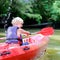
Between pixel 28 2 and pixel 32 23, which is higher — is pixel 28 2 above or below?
above

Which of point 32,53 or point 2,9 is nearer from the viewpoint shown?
point 32,53

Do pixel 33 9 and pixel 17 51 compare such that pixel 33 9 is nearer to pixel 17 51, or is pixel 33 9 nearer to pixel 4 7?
pixel 4 7

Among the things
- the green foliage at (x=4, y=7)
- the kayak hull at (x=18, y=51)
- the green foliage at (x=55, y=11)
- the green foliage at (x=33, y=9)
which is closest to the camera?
the kayak hull at (x=18, y=51)

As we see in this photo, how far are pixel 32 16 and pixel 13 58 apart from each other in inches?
879

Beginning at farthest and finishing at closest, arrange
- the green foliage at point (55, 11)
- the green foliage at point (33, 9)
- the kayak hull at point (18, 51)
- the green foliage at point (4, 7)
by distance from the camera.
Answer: the green foliage at point (55, 11) < the green foliage at point (33, 9) < the green foliage at point (4, 7) < the kayak hull at point (18, 51)

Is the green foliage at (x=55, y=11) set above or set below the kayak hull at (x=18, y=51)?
below

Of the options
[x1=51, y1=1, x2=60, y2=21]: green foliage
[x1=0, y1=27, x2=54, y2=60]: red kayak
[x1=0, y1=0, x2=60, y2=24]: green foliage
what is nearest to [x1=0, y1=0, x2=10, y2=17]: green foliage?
[x1=0, y1=0, x2=60, y2=24]: green foliage

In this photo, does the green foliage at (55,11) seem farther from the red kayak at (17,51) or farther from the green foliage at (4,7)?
the red kayak at (17,51)

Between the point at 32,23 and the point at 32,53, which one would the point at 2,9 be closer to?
the point at 32,23

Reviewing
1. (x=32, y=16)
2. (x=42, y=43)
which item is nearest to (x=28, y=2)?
(x=32, y=16)

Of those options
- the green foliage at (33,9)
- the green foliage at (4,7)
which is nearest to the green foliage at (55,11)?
the green foliage at (33,9)

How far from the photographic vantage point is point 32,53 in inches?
312

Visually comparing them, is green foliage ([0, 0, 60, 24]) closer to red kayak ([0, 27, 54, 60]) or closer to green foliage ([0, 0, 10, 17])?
green foliage ([0, 0, 10, 17])

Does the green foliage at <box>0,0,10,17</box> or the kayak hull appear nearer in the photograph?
the kayak hull
